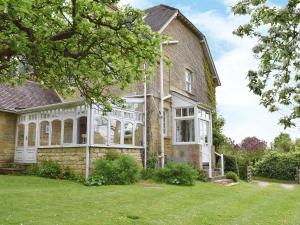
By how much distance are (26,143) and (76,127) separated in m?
4.05

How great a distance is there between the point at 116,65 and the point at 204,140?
536 inches

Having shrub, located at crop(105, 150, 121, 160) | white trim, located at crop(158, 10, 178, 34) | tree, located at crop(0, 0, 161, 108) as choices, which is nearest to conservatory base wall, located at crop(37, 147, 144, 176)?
shrub, located at crop(105, 150, 121, 160)

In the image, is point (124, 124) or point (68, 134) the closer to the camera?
point (68, 134)


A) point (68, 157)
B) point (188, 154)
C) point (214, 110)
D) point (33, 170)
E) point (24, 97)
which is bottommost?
point (33, 170)

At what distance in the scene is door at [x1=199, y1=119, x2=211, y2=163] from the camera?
67.9 feet

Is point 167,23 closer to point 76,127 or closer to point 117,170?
point 76,127

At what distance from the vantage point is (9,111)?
18.7 m

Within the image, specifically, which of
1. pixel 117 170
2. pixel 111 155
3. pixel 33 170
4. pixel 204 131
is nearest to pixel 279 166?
pixel 204 131

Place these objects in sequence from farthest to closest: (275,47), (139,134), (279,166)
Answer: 1. (279,166)
2. (139,134)
3. (275,47)

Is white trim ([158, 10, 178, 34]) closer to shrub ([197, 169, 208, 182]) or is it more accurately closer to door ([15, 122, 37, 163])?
shrub ([197, 169, 208, 182])

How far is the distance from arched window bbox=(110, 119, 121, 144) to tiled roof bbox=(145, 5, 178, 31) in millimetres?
6919

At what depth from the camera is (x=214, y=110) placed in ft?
78.4

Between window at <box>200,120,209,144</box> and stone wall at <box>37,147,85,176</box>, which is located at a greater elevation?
window at <box>200,120,209,144</box>

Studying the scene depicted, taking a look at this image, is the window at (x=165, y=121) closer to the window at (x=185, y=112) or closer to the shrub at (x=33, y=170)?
the window at (x=185, y=112)
